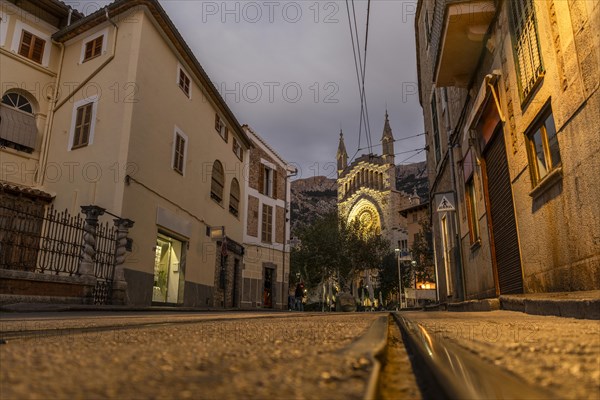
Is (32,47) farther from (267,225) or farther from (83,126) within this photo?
(267,225)

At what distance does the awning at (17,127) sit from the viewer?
456 inches

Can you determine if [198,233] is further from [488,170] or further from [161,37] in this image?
[488,170]

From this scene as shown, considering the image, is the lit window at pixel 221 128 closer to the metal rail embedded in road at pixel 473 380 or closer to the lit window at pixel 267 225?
the lit window at pixel 267 225

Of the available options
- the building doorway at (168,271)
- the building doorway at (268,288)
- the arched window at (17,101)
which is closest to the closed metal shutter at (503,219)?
the building doorway at (168,271)

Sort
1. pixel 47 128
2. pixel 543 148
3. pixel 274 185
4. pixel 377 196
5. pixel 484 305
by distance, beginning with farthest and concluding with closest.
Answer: pixel 377 196, pixel 274 185, pixel 47 128, pixel 484 305, pixel 543 148

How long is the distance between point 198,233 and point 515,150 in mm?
11077

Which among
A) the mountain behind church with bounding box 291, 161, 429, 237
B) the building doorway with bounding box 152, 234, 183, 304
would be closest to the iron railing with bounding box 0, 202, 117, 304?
the building doorway with bounding box 152, 234, 183, 304

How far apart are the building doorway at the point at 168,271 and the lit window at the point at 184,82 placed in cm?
504

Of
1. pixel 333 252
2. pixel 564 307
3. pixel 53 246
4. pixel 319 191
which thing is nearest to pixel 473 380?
pixel 564 307

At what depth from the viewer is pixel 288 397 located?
526 millimetres

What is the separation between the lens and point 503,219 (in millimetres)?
7348

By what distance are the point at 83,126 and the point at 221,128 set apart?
6.97 m

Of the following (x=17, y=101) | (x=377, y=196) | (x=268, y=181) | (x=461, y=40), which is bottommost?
(x=461, y=40)

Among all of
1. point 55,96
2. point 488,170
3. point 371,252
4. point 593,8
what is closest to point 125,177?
point 55,96
